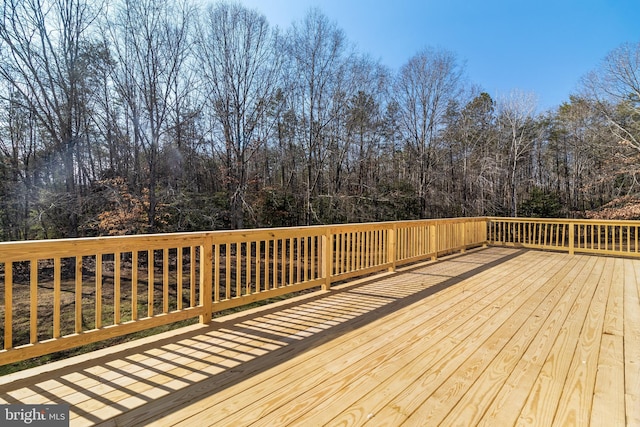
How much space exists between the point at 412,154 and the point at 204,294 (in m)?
12.4

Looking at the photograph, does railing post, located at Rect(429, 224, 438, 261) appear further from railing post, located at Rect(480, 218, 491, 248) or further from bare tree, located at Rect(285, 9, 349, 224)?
bare tree, located at Rect(285, 9, 349, 224)

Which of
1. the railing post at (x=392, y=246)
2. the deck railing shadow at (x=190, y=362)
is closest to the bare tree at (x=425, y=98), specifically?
the railing post at (x=392, y=246)

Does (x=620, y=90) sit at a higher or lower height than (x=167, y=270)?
higher

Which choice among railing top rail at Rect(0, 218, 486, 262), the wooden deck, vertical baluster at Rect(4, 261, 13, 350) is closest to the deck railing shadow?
the wooden deck

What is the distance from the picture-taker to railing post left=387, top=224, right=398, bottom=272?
4.97 metres

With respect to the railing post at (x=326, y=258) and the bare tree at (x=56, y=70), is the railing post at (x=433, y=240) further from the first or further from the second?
the bare tree at (x=56, y=70)

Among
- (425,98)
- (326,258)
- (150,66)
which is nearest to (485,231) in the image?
(326,258)

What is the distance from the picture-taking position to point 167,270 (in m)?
2.61

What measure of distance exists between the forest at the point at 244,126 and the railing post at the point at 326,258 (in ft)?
21.4

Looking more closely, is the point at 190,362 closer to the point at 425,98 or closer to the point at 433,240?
the point at 433,240

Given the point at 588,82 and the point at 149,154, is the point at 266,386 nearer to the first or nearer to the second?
the point at 149,154

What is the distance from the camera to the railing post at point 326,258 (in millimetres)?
3887

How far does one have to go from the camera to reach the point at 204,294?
9.04ft
